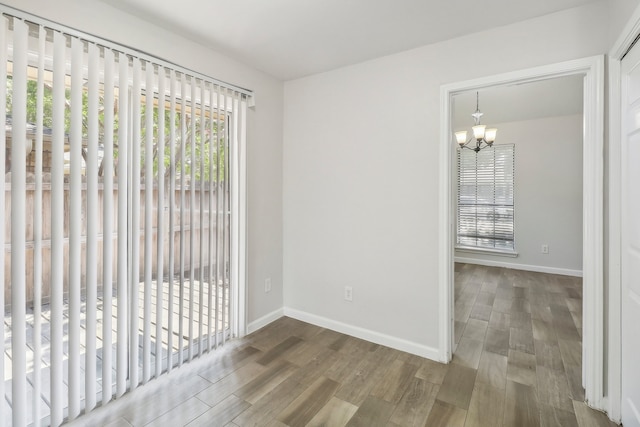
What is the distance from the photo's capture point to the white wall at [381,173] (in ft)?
6.98

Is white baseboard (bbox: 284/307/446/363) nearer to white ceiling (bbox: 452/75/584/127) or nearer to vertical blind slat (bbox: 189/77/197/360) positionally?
vertical blind slat (bbox: 189/77/197/360)

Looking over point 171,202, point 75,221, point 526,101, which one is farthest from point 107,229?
point 526,101

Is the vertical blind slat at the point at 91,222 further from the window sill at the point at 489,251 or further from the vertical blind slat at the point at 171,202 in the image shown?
the window sill at the point at 489,251

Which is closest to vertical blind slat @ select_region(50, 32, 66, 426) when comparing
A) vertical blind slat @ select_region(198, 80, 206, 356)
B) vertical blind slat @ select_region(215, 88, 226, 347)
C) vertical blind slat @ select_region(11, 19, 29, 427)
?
vertical blind slat @ select_region(11, 19, 29, 427)

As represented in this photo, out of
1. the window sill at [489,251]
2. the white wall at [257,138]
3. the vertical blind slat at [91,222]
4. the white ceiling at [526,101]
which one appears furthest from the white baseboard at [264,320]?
the window sill at [489,251]

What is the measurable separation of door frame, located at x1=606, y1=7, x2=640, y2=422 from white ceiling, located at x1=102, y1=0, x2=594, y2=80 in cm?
59

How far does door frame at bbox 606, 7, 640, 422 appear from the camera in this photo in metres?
1.67

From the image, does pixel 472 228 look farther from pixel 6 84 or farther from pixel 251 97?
pixel 6 84

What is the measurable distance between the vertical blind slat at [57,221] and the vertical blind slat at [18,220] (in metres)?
0.11

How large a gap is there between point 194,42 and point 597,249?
307 cm

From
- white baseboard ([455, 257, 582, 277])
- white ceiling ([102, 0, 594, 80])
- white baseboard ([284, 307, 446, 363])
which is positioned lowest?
white baseboard ([284, 307, 446, 363])

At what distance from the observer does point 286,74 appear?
2988 millimetres

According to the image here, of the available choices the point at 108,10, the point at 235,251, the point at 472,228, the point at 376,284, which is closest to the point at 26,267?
the point at 235,251

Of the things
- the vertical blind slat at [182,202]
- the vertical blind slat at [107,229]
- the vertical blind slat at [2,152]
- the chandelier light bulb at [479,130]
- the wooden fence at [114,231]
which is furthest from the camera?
the chandelier light bulb at [479,130]
